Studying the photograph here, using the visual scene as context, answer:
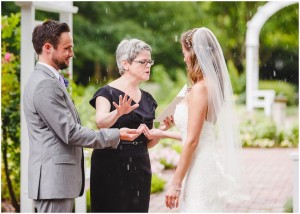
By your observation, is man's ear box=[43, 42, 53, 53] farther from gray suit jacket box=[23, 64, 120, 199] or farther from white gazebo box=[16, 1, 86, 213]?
white gazebo box=[16, 1, 86, 213]

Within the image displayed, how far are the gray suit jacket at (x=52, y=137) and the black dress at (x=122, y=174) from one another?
0.75 meters

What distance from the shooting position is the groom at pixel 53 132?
138 inches

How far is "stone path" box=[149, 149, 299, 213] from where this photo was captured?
779 cm

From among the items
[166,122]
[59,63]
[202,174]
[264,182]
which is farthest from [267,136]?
[59,63]

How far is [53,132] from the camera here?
356cm

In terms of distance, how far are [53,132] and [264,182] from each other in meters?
6.78

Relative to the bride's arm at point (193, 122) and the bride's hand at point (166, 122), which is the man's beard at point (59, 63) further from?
the bride's hand at point (166, 122)

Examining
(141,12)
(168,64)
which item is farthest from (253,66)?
(168,64)

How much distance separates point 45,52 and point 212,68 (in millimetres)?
974

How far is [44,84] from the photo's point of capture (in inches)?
139

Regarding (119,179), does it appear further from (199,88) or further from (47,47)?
(47,47)

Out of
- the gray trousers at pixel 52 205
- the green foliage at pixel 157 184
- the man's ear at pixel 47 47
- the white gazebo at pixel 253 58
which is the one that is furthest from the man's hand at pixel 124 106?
the white gazebo at pixel 253 58

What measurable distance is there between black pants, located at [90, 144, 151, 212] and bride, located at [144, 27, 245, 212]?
0.32 m

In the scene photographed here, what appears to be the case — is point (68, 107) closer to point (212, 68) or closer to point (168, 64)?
point (212, 68)
